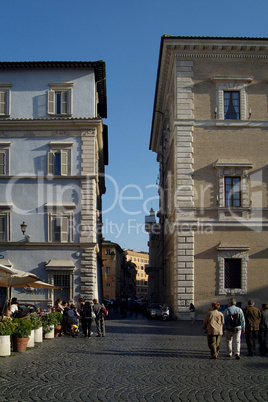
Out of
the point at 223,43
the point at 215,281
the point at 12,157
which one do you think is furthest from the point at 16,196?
the point at 223,43

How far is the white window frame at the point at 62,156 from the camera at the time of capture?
121ft

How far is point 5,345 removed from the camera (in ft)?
49.7

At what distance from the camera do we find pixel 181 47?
34.5 meters

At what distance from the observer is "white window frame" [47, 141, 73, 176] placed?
3691cm

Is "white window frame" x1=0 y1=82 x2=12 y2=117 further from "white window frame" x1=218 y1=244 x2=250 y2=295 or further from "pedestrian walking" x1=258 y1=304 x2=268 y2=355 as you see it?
"pedestrian walking" x1=258 y1=304 x2=268 y2=355

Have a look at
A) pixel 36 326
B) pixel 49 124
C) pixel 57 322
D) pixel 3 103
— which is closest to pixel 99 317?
pixel 57 322

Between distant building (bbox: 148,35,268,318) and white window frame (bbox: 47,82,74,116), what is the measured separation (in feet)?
22.8

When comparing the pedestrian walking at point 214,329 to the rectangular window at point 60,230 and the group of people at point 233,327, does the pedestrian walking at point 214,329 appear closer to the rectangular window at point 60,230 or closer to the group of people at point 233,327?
the group of people at point 233,327

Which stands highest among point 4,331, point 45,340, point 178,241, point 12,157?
point 12,157

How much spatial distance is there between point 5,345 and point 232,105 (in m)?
23.8

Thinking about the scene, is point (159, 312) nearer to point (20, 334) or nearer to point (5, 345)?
point (20, 334)

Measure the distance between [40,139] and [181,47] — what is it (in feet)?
35.5

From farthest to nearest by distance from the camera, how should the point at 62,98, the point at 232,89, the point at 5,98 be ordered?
the point at 5,98, the point at 62,98, the point at 232,89

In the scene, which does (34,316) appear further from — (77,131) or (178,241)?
(77,131)
